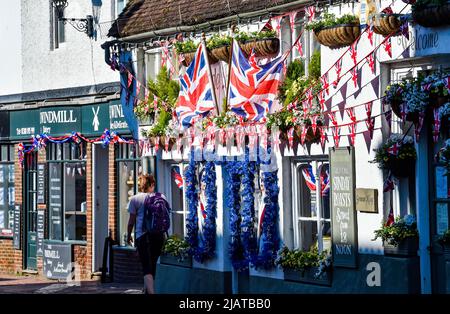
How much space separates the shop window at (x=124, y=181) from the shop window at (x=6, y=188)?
468cm

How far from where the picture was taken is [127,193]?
957 inches

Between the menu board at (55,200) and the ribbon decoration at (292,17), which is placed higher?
the ribbon decoration at (292,17)

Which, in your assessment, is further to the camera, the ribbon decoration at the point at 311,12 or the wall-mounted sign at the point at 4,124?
the wall-mounted sign at the point at 4,124

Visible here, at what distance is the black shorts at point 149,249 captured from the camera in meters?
17.4

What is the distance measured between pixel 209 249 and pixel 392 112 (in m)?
4.93

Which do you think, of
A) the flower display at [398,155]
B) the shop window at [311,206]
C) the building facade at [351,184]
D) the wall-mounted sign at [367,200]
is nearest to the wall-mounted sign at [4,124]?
the building facade at [351,184]

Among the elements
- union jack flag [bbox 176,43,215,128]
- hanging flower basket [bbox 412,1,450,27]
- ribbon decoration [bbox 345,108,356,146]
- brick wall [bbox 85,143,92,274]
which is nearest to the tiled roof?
union jack flag [bbox 176,43,215,128]

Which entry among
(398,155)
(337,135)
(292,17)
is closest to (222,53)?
(292,17)

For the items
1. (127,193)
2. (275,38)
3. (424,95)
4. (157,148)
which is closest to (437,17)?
(424,95)

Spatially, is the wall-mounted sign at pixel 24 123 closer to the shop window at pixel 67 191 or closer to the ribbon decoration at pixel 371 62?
the shop window at pixel 67 191

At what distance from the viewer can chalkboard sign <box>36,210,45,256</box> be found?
27.0 meters

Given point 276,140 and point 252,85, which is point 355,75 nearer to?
point 276,140

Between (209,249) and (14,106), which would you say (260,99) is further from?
(14,106)

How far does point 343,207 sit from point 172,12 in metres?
5.74
